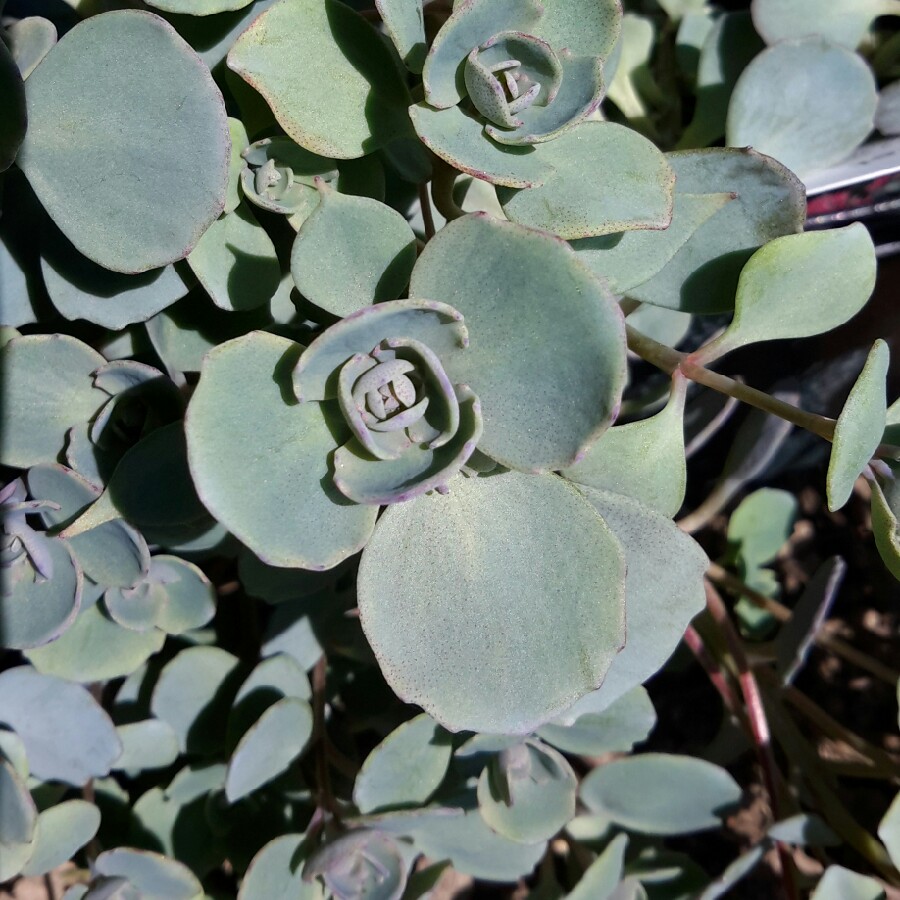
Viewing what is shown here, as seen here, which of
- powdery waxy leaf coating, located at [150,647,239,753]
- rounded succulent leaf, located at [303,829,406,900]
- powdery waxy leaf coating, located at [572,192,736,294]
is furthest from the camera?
powdery waxy leaf coating, located at [150,647,239,753]

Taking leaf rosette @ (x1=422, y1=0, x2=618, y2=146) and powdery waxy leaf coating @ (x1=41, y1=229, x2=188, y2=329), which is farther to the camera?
powdery waxy leaf coating @ (x1=41, y1=229, x2=188, y2=329)

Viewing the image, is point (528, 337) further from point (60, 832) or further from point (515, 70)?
point (60, 832)

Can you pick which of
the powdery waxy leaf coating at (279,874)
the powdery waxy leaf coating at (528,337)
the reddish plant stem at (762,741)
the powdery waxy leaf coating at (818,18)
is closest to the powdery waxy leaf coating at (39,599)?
the powdery waxy leaf coating at (279,874)

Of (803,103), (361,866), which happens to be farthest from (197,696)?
(803,103)

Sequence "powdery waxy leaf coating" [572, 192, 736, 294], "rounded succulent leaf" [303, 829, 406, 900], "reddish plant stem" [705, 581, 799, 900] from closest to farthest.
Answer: "powdery waxy leaf coating" [572, 192, 736, 294]
"rounded succulent leaf" [303, 829, 406, 900]
"reddish plant stem" [705, 581, 799, 900]

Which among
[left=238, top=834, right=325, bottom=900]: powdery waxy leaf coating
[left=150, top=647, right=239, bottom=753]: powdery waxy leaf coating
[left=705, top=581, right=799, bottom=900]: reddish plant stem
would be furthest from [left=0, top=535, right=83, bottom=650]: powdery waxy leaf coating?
[left=705, top=581, right=799, bottom=900]: reddish plant stem

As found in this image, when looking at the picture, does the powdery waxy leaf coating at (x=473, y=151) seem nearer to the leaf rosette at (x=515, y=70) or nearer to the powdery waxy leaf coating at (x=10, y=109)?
the leaf rosette at (x=515, y=70)

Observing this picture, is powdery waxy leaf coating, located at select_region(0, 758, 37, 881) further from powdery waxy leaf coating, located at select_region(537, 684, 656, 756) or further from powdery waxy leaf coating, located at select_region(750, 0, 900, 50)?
powdery waxy leaf coating, located at select_region(750, 0, 900, 50)
